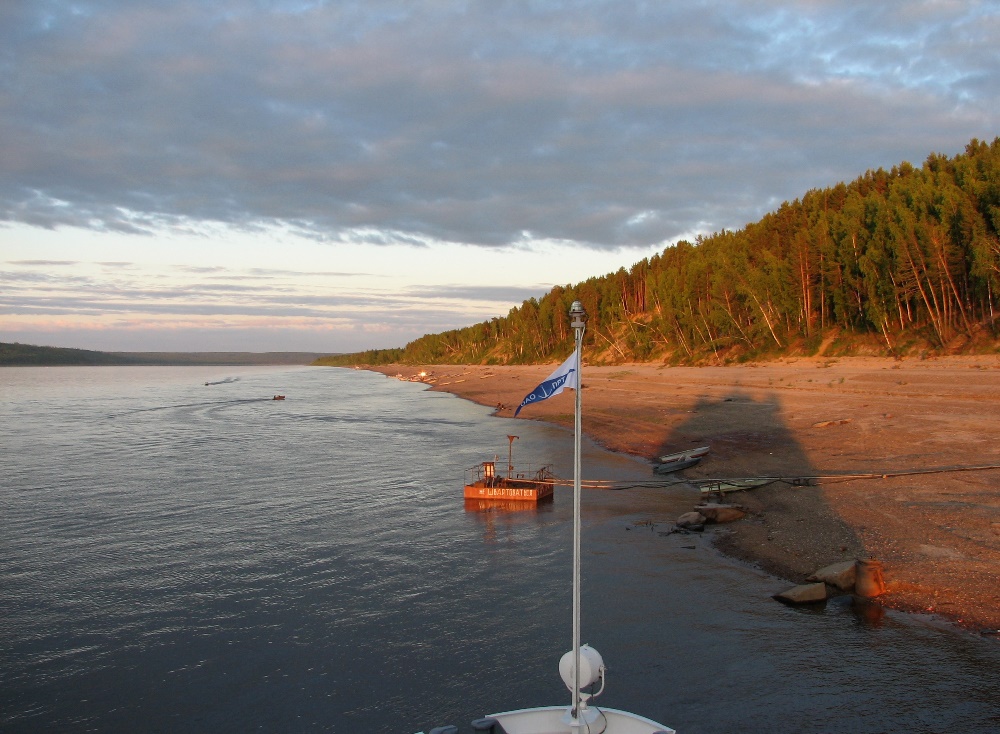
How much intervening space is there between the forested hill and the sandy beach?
25.2 feet

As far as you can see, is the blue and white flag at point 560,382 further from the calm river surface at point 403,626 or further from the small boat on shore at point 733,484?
the small boat on shore at point 733,484

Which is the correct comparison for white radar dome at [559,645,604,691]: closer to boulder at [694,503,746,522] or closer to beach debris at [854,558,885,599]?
beach debris at [854,558,885,599]

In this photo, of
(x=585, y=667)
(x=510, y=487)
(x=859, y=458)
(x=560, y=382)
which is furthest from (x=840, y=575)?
(x=510, y=487)

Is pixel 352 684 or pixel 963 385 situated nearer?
pixel 352 684

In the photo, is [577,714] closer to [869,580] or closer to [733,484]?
[869,580]

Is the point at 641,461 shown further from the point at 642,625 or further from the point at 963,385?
the point at 642,625

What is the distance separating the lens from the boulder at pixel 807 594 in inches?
696

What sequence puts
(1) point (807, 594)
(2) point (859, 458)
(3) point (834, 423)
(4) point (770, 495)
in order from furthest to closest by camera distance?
(3) point (834, 423), (2) point (859, 458), (4) point (770, 495), (1) point (807, 594)

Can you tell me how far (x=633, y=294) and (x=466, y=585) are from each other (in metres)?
128

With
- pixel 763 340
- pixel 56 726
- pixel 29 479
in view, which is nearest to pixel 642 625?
pixel 56 726

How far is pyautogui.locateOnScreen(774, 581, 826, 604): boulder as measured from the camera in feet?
58.0

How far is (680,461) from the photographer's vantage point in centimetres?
3666

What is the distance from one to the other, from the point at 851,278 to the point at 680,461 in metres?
47.0

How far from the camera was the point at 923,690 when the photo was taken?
1362 centimetres
